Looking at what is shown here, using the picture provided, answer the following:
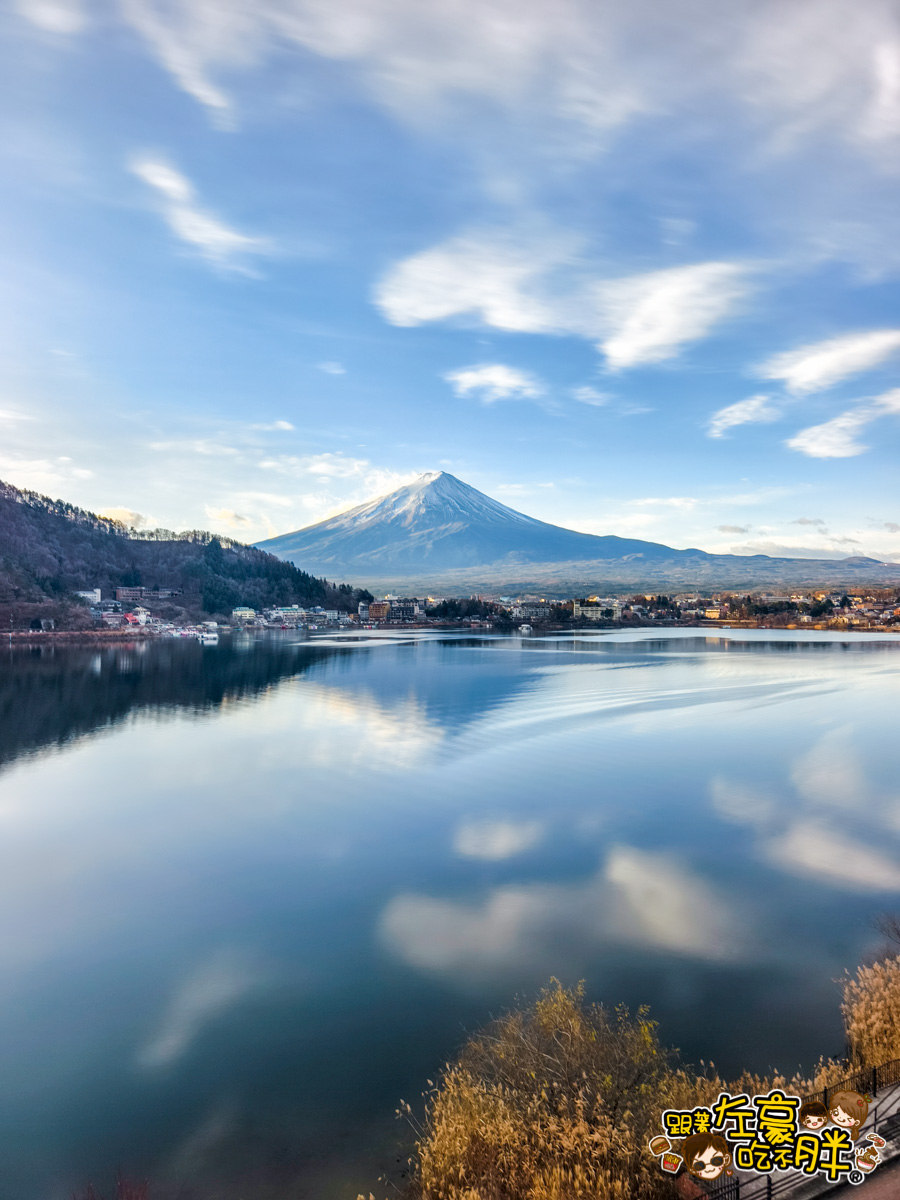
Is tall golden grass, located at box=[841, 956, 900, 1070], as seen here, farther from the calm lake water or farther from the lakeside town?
the lakeside town

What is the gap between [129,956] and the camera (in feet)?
28.9

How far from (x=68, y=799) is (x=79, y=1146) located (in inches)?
471

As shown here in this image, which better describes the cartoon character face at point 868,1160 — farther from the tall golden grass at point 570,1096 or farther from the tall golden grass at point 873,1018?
the tall golden grass at point 873,1018

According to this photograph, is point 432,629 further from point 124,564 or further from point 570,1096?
point 570,1096

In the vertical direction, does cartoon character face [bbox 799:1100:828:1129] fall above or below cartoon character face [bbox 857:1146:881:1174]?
below

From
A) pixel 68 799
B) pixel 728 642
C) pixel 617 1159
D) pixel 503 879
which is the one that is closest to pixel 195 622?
pixel 728 642

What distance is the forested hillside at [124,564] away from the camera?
73.4 meters

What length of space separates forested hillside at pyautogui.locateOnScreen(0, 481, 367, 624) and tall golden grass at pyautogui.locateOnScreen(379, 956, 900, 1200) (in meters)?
67.8

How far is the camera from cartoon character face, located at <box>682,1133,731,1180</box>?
4102 millimetres

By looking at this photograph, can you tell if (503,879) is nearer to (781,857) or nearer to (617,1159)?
(781,857)

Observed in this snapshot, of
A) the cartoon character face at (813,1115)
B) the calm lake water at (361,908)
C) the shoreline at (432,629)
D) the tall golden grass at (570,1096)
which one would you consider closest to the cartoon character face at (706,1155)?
the tall golden grass at (570,1096)

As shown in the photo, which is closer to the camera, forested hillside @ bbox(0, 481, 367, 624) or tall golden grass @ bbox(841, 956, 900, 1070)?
tall golden grass @ bbox(841, 956, 900, 1070)

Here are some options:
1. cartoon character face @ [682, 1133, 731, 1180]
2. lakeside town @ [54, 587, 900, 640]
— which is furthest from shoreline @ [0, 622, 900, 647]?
cartoon character face @ [682, 1133, 731, 1180]

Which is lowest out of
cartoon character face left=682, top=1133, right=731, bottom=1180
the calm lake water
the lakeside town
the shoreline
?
the calm lake water
